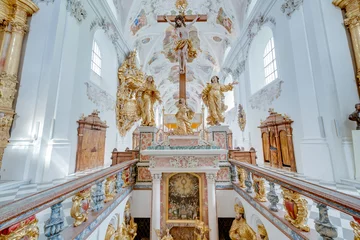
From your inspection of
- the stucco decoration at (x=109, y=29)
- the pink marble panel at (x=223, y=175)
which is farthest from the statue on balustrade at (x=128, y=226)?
the stucco decoration at (x=109, y=29)

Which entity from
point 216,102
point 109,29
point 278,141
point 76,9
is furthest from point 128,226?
point 109,29

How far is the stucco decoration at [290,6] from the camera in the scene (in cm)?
477

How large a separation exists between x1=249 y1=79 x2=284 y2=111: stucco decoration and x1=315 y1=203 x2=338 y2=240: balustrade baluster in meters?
5.27

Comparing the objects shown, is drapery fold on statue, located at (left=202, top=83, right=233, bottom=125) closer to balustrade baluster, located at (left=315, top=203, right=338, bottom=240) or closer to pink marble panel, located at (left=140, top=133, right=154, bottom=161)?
pink marble panel, located at (left=140, top=133, right=154, bottom=161)

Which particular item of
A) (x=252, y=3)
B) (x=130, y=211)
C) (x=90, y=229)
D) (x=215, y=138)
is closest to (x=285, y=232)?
(x=90, y=229)

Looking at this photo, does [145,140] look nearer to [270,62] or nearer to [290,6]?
[290,6]

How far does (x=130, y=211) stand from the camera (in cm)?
393

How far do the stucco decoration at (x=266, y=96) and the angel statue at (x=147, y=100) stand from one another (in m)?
4.41

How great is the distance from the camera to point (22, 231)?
116 cm

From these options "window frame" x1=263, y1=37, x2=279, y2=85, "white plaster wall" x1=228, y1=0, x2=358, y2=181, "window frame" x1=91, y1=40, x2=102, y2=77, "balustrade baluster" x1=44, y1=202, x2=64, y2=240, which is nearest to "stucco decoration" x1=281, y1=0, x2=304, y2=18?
"white plaster wall" x1=228, y1=0, x2=358, y2=181

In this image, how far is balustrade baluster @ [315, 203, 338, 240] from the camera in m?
1.31

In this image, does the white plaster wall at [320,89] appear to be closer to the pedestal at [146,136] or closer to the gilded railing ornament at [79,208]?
the pedestal at [146,136]

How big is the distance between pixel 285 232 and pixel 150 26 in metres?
12.0

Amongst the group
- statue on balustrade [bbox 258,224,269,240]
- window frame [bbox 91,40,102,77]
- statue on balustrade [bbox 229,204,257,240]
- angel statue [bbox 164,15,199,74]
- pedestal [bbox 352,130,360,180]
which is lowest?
statue on balustrade [bbox 229,204,257,240]
